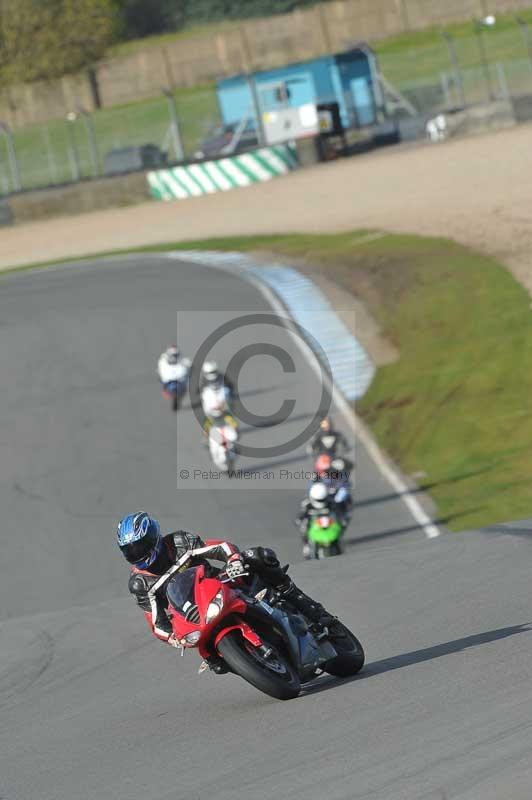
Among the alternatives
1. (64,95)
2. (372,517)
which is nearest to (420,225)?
(372,517)

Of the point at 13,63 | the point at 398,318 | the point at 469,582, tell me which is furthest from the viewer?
the point at 13,63

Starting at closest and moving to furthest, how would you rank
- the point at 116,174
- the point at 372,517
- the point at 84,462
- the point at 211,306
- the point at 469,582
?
the point at 469,582 < the point at 372,517 < the point at 84,462 < the point at 211,306 < the point at 116,174

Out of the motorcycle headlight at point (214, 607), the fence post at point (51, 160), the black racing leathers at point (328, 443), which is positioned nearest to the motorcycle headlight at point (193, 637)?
the motorcycle headlight at point (214, 607)

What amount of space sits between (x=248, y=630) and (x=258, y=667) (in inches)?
8.0

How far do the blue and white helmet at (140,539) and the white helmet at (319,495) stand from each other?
7.17 m

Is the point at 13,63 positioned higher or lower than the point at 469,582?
higher

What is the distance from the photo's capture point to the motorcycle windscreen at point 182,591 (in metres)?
7.36

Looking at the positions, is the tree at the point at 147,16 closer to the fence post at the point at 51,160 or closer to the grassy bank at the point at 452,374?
the fence post at the point at 51,160

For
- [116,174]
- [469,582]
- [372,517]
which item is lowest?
[372,517]

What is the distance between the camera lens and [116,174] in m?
46.2

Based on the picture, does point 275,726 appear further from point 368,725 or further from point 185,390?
point 185,390

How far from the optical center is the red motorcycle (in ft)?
23.5

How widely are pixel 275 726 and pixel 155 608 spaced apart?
1024 mm

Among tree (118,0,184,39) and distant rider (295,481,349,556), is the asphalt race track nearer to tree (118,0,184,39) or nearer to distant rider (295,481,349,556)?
distant rider (295,481,349,556)
